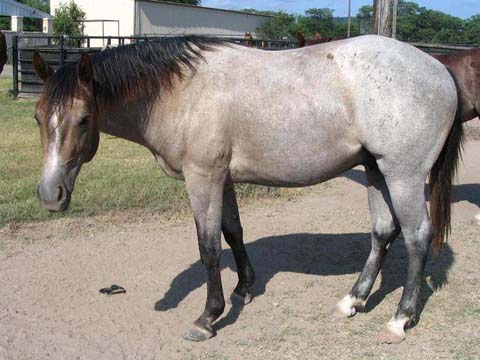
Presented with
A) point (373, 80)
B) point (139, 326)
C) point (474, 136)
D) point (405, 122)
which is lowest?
point (139, 326)

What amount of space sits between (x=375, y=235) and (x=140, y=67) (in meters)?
1.99

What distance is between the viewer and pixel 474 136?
1103 centimetres

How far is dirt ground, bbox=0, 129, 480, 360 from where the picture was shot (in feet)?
11.3

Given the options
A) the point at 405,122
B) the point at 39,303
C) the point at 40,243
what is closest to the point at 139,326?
the point at 39,303

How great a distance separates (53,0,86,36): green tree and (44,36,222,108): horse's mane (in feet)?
119

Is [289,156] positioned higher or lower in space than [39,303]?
higher

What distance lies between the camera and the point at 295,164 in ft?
11.4

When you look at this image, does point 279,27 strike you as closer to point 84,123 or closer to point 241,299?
point 241,299

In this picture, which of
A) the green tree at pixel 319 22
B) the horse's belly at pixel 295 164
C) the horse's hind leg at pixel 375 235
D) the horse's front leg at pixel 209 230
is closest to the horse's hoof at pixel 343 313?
the horse's hind leg at pixel 375 235

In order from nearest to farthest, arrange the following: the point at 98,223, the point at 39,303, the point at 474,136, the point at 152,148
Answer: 1. the point at 152,148
2. the point at 39,303
3. the point at 98,223
4. the point at 474,136

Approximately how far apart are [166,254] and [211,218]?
155 centimetres

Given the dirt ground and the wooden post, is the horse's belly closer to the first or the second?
the dirt ground

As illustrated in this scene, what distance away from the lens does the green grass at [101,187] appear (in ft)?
18.7

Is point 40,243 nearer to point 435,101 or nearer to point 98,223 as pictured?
point 98,223
